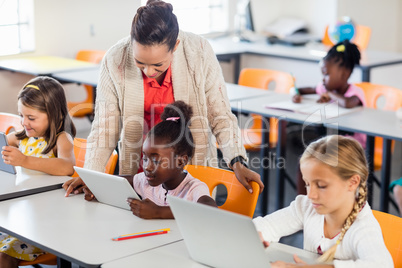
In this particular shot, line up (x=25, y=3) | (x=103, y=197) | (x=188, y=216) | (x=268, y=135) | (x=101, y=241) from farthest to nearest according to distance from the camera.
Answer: (x=25, y=3), (x=268, y=135), (x=103, y=197), (x=101, y=241), (x=188, y=216)

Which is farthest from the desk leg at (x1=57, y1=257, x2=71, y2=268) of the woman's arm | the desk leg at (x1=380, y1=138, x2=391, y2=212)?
the desk leg at (x1=380, y1=138, x2=391, y2=212)

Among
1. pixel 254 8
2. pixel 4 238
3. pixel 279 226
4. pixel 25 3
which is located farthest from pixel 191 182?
pixel 254 8

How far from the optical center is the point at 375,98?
3.77 m

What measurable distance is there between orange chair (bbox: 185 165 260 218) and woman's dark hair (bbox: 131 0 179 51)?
18.6 inches

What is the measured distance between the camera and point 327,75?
12.2 ft

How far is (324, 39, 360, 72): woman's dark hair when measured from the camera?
3693 mm

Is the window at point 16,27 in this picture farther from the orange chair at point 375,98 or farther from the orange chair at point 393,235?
the orange chair at point 393,235

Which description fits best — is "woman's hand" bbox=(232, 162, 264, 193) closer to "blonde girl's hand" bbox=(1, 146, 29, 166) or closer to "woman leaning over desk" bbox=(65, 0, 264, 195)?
"woman leaning over desk" bbox=(65, 0, 264, 195)

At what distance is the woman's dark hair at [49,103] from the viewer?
2.57 m

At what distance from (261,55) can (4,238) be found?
3639 millimetres

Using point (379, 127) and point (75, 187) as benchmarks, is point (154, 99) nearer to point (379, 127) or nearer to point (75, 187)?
point (75, 187)

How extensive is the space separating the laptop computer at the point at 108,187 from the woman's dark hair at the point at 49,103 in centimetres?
52

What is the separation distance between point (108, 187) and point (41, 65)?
2.81 metres

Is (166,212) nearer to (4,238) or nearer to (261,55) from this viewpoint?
(4,238)
